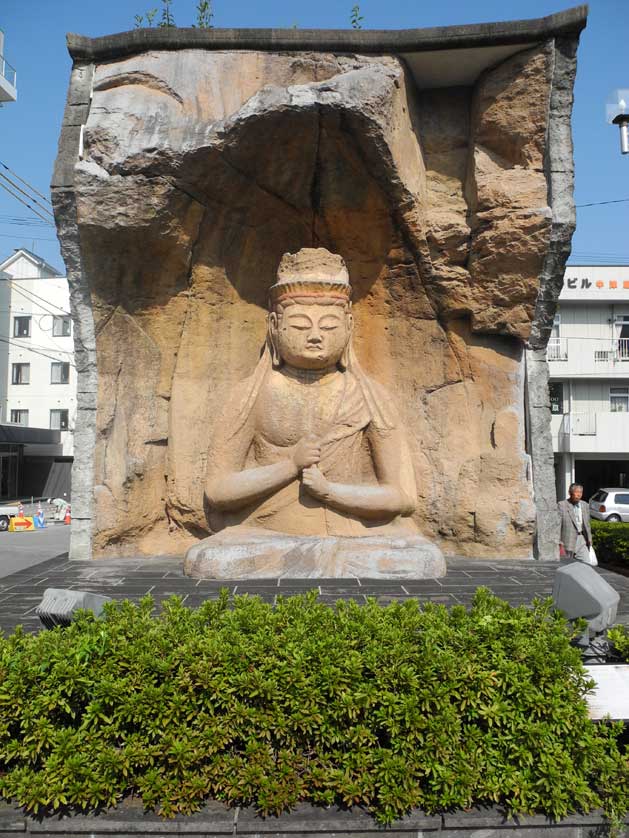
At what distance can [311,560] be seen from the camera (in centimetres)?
541

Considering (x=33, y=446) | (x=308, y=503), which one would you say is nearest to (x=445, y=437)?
(x=308, y=503)

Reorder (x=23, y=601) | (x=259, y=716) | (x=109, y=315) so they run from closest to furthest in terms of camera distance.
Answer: (x=259, y=716)
(x=23, y=601)
(x=109, y=315)

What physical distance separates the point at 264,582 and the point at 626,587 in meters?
2.80

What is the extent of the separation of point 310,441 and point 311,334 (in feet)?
3.29

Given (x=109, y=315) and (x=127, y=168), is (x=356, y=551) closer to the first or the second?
(x=109, y=315)

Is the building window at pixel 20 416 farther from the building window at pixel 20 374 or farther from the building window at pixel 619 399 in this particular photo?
the building window at pixel 619 399

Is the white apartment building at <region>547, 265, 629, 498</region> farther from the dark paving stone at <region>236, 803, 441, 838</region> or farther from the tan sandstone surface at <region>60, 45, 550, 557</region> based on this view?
the dark paving stone at <region>236, 803, 441, 838</region>

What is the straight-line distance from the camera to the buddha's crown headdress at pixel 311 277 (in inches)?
241

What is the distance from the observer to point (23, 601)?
4539mm

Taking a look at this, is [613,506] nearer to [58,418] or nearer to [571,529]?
[571,529]

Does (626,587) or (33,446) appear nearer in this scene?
Answer: (626,587)

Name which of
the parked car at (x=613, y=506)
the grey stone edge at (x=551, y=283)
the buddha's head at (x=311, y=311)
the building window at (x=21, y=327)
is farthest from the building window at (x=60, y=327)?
the grey stone edge at (x=551, y=283)

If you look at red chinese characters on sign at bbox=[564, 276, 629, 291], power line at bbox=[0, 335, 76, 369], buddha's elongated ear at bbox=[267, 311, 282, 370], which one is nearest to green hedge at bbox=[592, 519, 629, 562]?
buddha's elongated ear at bbox=[267, 311, 282, 370]

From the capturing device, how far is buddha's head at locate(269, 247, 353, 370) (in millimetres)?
6102
